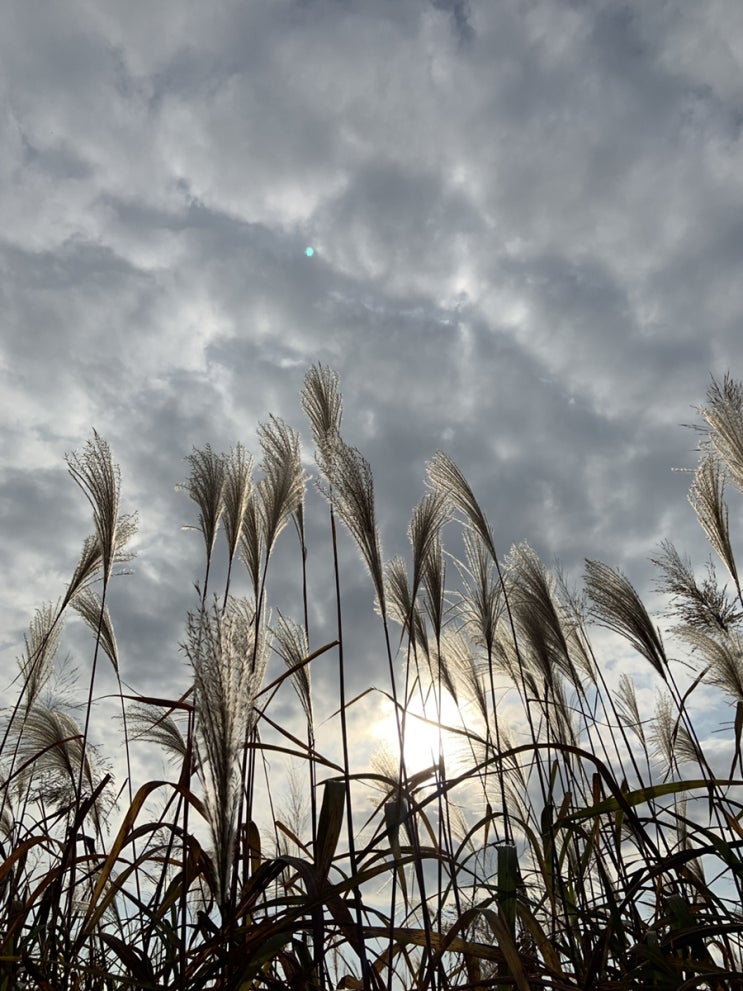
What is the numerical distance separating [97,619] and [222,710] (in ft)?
10.8

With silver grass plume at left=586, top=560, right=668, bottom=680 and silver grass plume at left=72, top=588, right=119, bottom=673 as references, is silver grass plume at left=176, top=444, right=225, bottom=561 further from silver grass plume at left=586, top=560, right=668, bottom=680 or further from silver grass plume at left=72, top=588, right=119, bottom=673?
silver grass plume at left=586, top=560, right=668, bottom=680

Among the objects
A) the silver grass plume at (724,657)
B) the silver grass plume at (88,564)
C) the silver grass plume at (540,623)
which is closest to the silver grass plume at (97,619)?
the silver grass plume at (88,564)

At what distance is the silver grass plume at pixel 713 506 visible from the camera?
151 inches

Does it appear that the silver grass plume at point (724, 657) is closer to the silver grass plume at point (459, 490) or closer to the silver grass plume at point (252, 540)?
the silver grass plume at point (459, 490)

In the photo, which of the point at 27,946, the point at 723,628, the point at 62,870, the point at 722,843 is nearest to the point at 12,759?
the point at 27,946


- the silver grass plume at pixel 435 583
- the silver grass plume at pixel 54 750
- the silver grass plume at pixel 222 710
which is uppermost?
the silver grass plume at pixel 435 583

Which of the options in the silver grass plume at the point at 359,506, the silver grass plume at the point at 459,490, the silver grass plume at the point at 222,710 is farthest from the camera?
the silver grass plume at the point at 459,490

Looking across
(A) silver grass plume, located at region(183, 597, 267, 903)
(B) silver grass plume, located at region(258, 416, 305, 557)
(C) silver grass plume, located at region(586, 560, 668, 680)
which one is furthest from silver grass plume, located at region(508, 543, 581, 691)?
(A) silver grass plume, located at region(183, 597, 267, 903)

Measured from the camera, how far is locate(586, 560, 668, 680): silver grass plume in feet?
11.5

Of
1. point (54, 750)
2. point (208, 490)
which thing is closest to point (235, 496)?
point (208, 490)

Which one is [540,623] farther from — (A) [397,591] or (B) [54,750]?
(B) [54,750]

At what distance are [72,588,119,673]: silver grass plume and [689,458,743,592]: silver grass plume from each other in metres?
3.47

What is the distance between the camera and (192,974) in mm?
1686

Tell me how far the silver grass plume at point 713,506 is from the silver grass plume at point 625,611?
58cm
